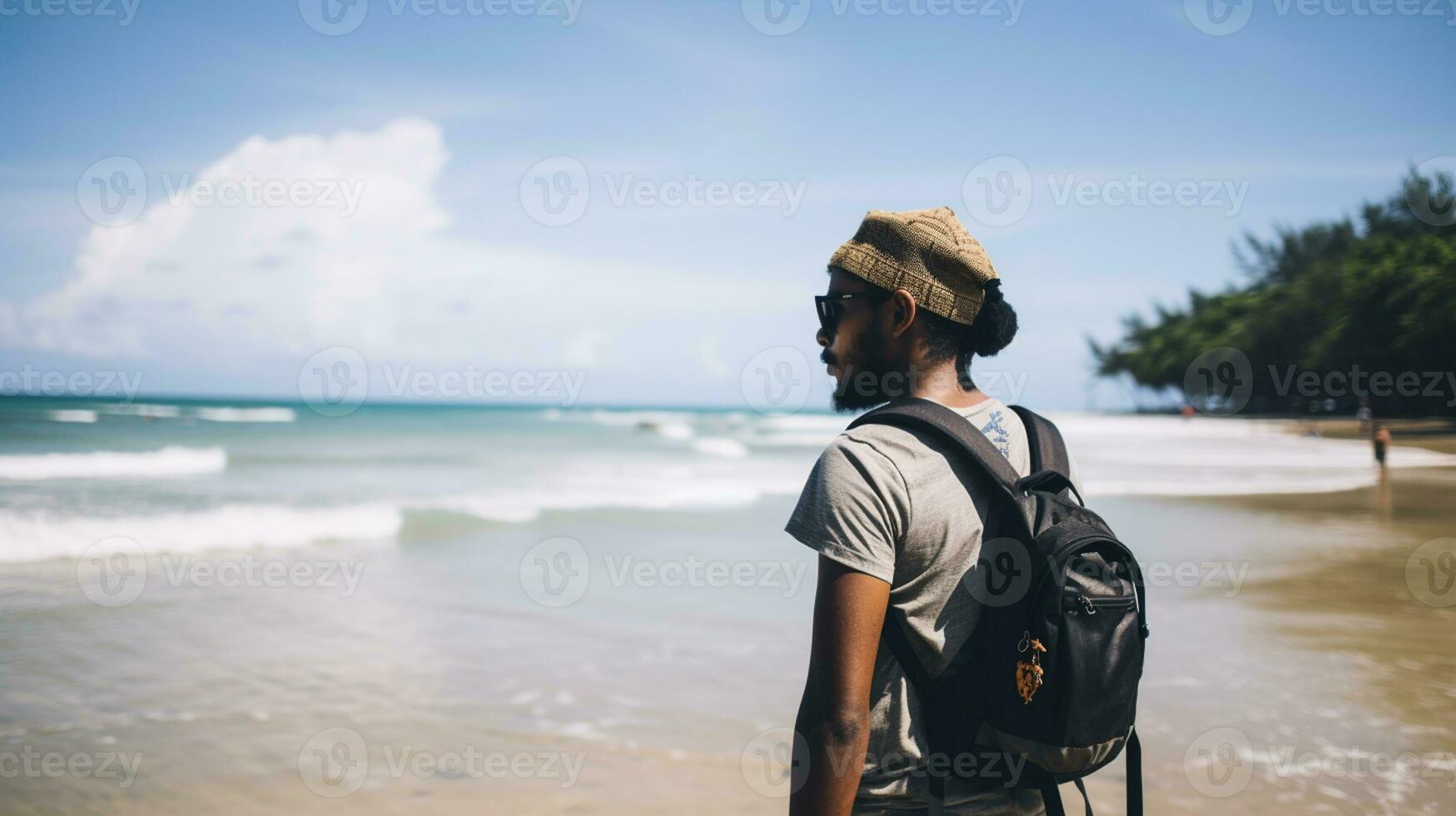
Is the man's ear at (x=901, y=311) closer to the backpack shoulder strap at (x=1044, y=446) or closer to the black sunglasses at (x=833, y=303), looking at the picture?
the black sunglasses at (x=833, y=303)

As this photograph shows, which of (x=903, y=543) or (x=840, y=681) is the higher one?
(x=903, y=543)

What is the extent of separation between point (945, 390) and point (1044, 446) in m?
0.22

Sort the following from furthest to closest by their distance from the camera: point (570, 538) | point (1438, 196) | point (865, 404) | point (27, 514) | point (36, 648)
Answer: point (1438, 196), point (27, 514), point (570, 538), point (36, 648), point (865, 404)

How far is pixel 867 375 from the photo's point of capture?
1.63 m

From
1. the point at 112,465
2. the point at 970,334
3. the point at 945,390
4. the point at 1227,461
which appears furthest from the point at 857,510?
the point at 1227,461

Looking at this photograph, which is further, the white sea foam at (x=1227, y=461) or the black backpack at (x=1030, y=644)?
the white sea foam at (x=1227, y=461)

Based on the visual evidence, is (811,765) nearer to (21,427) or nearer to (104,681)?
(104,681)

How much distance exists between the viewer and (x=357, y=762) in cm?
456

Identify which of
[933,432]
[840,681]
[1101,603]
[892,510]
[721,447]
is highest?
[933,432]

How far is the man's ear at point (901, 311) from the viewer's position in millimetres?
1560

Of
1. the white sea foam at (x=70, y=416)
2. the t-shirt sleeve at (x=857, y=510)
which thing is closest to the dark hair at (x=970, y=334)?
the t-shirt sleeve at (x=857, y=510)

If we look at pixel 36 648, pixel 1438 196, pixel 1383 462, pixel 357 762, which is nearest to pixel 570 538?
pixel 36 648

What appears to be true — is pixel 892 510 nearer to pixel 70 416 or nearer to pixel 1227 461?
pixel 1227 461

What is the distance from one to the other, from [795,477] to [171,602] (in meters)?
13.9
